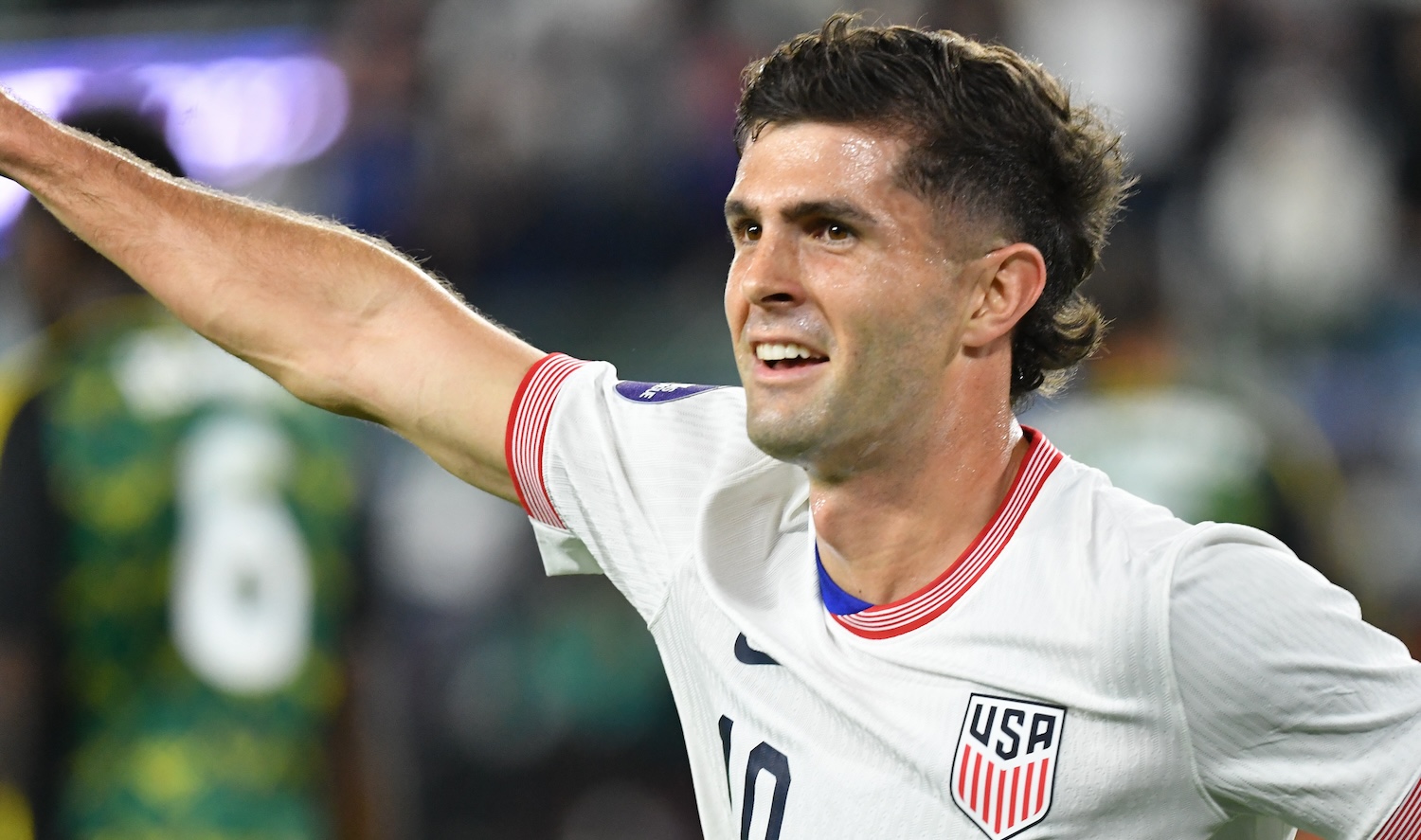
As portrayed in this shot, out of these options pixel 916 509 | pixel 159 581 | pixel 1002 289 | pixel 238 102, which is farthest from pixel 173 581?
pixel 238 102

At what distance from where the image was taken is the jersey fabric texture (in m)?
4.14

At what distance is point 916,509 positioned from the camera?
8.40ft

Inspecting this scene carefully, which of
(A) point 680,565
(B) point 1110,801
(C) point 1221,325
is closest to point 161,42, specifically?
(C) point 1221,325

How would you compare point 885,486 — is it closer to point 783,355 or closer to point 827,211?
point 783,355

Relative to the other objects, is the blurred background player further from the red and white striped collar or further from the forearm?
the red and white striped collar

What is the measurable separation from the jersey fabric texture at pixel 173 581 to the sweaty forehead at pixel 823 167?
2232mm

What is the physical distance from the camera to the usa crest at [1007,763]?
7.48ft

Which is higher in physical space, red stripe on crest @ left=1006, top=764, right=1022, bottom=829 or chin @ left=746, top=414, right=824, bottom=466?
chin @ left=746, top=414, right=824, bottom=466

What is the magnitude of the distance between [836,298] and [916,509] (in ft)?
1.16

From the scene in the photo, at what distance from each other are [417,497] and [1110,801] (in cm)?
499

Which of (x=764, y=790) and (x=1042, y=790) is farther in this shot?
(x=764, y=790)

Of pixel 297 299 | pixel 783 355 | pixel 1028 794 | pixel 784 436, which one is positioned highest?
pixel 297 299

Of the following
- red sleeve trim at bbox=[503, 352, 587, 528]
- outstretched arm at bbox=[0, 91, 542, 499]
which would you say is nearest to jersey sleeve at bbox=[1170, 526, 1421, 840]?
red sleeve trim at bbox=[503, 352, 587, 528]

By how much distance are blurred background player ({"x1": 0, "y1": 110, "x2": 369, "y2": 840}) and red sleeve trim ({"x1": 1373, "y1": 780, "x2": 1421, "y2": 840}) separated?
2.89 metres
